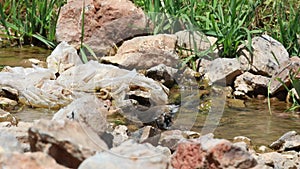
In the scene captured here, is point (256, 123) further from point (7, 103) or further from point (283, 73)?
point (7, 103)

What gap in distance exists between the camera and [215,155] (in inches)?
109

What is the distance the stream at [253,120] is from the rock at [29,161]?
177cm

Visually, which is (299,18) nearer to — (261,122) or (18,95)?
(261,122)

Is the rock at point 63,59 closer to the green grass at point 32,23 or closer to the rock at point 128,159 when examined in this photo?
the green grass at point 32,23

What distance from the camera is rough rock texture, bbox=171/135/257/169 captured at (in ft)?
9.03

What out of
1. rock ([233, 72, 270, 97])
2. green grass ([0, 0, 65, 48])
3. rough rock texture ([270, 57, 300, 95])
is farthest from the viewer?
green grass ([0, 0, 65, 48])

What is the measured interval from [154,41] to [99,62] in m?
0.45

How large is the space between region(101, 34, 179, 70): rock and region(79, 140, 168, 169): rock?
275 cm

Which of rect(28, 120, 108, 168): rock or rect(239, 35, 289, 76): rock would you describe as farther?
rect(239, 35, 289, 76): rock

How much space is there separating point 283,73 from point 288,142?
4.43 ft

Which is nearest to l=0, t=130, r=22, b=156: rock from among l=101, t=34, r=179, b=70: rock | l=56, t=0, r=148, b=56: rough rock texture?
l=101, t=34, r=179, b=70: rock

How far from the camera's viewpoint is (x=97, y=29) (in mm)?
6027

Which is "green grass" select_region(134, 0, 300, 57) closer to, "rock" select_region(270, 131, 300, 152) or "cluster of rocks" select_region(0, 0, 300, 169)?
"cluster of rocks" select_region(0, 0, 300, 169)

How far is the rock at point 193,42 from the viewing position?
573cm
